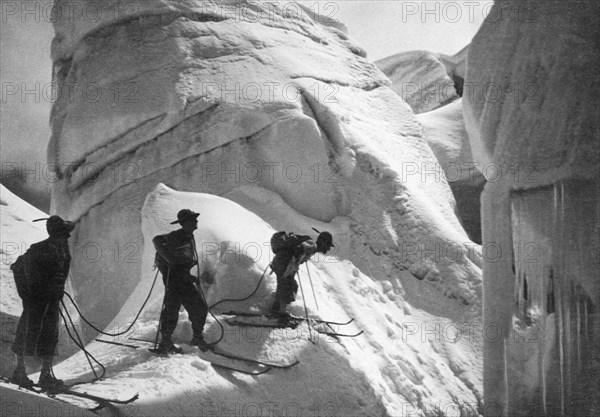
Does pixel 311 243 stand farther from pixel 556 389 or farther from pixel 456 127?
pixel 456 127

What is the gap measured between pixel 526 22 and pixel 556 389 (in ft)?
9.20

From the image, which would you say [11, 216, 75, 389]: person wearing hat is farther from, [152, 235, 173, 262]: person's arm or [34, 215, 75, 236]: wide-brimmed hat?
[152, 235, 173, 262]: person's arm

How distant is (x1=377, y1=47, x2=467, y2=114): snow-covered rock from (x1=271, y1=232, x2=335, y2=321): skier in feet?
34.9

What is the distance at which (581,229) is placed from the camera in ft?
22.3

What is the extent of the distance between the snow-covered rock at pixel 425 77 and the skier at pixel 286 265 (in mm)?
10634

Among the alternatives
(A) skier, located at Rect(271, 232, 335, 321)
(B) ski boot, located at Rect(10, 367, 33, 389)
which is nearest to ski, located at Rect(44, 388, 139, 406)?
(B) ski boot, located at Rect(10, 367, 33, 389)

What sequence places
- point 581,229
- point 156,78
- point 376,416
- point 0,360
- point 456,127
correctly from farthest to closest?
point 456,127 < point 156,78 < point 0,360 < point 376,416 < point 581,229

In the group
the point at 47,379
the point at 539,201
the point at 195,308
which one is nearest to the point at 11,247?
the point at 195,308

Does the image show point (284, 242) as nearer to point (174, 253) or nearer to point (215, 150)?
point (174, 253)

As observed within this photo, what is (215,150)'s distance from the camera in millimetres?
10922

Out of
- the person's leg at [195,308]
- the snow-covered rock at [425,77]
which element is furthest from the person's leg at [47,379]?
the snow-covered rock at [425,77]

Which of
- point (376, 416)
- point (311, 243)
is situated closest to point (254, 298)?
point (311, 243)

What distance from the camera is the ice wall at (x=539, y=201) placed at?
676cm

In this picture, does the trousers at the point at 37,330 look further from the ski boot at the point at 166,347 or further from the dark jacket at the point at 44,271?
the ski boot at the point at 166,347
